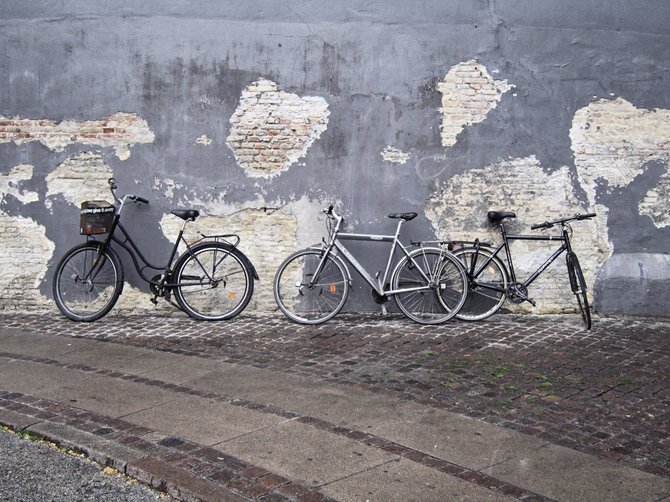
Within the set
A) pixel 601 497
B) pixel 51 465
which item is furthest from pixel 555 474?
pixel 51 465

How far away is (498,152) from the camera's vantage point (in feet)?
28.2

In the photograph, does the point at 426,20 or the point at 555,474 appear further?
the point at 426,20

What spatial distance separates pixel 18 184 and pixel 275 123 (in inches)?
110

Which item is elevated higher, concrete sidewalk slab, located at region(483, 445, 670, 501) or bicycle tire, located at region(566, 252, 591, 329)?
bicycle tire, located at region(566, 252, 591, 329)

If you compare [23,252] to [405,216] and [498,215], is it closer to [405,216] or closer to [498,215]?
[405,216]

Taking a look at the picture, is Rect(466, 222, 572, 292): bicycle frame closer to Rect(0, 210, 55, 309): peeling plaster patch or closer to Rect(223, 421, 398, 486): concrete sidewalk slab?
Rect(223, 421, 398, 486): concrete sidewalk slab

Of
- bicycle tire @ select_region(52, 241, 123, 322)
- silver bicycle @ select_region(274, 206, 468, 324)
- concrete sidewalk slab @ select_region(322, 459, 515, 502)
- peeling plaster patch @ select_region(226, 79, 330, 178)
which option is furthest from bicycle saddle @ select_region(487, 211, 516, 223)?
concrete sidewalk slab @ select_region(322, 459, 515, 502)

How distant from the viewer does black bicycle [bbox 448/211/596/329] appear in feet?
27.5

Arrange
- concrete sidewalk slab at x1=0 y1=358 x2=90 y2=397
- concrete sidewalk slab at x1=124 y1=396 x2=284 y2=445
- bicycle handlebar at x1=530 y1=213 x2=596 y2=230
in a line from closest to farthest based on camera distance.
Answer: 1. concrete sidewalk slab at x1=124 y1=396 x2=284 y2=445
2. concrete sidewalk slab at x1=0 y1=358 x2=90 y2=397
3. bicycle handlebar at x1=530 y1=213 x2=596 y2=230

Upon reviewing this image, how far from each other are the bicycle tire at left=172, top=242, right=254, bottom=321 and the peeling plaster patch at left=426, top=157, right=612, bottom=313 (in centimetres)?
204

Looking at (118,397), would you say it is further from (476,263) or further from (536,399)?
(476,263)

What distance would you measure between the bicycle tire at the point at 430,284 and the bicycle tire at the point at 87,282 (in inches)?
112

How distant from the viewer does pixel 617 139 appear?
8562 mm

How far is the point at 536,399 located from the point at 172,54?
512 cm
